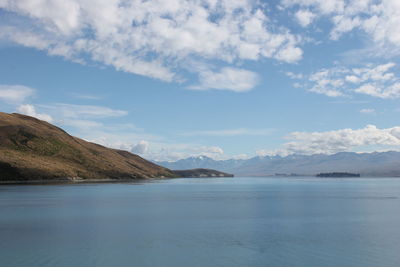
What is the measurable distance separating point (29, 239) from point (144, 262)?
2104cm

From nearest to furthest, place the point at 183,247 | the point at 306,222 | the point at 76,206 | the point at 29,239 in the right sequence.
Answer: the point at 183,247, the point at 29,239, the point at 306,222, the point at 76,206

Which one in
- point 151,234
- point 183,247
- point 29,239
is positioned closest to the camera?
point 183,247

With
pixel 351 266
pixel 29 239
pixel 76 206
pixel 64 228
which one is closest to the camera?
pixel 351 266

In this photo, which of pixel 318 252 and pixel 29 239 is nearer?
pixel 318 252

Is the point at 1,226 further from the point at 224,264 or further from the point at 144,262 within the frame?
the point at 224,264

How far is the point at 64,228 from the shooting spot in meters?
62.6

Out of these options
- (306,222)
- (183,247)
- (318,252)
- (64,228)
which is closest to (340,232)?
(306,222)

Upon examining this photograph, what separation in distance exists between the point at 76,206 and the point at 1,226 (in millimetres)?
31822

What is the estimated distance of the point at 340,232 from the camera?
59.3m

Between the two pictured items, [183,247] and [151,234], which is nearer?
[183,247]

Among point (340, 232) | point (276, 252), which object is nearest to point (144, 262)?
point (276, 252)

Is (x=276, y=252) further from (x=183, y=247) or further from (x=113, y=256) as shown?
(x=113, y=256)

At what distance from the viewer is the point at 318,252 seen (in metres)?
45.7

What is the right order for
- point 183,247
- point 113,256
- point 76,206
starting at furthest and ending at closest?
point 76,206 < point 183,247 < point 113,256
